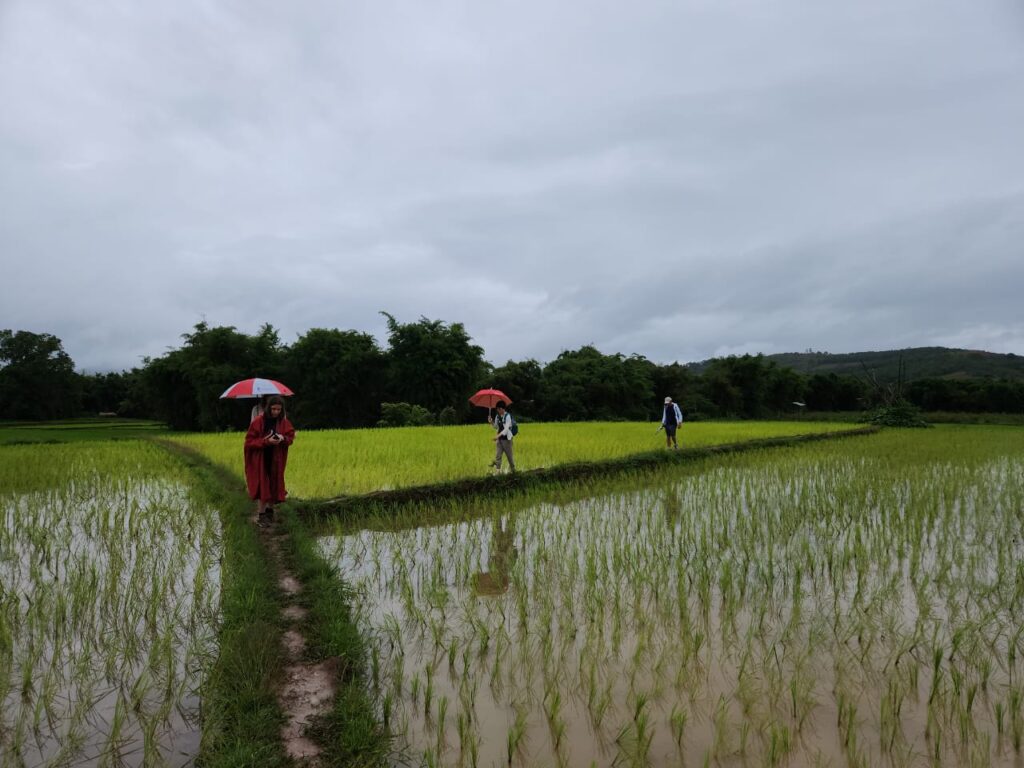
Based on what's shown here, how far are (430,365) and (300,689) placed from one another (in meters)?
26.5

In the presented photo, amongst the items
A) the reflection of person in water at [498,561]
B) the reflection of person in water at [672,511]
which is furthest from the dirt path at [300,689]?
the reflection of person in water at [672,511]

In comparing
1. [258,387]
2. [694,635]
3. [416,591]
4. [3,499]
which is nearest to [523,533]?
[416,591]

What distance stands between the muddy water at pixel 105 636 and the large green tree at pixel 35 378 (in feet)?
131

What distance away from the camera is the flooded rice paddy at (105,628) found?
7.63ft

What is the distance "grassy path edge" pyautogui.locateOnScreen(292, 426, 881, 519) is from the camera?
6414 millimetres

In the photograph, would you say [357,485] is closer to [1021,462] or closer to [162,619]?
[162,619]

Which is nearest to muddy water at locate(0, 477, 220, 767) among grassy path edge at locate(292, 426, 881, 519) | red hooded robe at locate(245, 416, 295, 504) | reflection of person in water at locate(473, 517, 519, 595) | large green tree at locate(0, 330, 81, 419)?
red hooded robe at locate(245, 416, 295, 504)

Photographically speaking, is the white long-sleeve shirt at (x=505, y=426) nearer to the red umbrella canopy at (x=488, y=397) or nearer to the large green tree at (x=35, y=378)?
the red umbrella canopy at (x=488, y=397)

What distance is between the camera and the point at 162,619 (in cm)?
342

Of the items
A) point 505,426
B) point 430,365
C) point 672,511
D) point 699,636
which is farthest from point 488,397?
point 430,365

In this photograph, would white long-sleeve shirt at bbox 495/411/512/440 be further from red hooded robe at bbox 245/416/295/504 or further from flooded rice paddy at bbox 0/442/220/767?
flooded rice paddy at bbox 0/442/220/767

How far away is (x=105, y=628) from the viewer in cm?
329

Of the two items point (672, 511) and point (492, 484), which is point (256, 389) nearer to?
point (492, 484)

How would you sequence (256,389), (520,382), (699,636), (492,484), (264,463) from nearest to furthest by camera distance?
(699,636) → (256,389) → (264,463) → (492,484) → (520,382)
